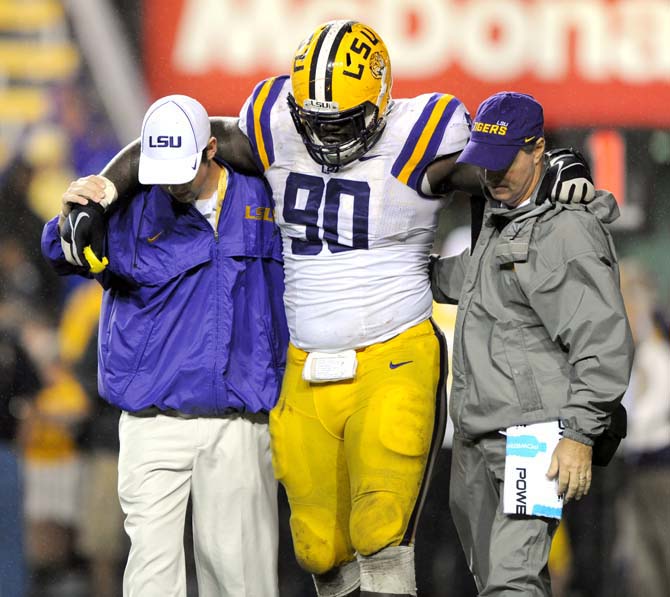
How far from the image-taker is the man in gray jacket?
206cm

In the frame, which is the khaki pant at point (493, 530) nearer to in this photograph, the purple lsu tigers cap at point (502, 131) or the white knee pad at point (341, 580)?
the white knee pad at point (341, 580)

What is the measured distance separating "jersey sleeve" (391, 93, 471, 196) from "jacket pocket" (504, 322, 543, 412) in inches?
14.5

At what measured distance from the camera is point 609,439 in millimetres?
2188

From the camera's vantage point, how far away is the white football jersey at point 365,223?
92.0 inches

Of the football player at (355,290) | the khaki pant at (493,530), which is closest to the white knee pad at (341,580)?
the football player at (355,290)

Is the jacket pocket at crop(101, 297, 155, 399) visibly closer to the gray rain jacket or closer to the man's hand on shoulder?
the man's hand on shoulder

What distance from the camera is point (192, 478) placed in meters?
2.49

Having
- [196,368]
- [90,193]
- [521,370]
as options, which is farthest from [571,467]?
[90,193]

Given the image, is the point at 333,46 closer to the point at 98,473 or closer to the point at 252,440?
the point at 252,440

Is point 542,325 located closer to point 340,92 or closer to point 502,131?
point 502,131

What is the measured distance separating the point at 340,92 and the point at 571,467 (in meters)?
0.78

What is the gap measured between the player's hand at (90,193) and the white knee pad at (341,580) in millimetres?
835

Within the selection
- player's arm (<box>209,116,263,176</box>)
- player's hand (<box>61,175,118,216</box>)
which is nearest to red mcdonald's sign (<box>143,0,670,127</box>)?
player's arm (<box>209,116,263,176</box>)

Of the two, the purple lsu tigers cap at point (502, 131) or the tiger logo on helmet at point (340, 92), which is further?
the tiger logo on helmet at point (340, 92)
